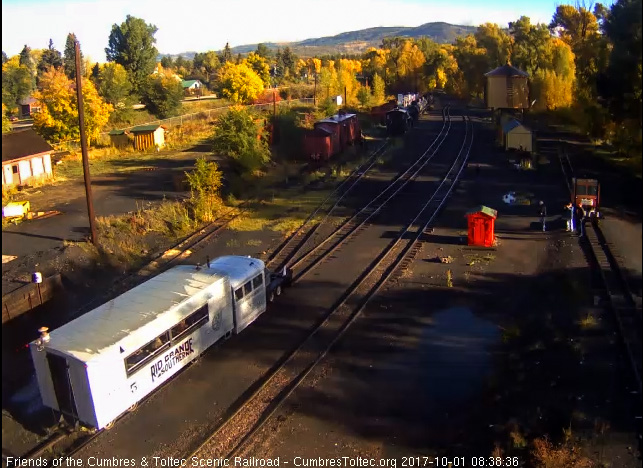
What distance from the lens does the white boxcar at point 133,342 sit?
826 centimetres

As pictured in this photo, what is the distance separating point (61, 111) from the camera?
115 ft

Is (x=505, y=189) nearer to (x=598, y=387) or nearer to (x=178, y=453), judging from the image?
(x=598, y=387)

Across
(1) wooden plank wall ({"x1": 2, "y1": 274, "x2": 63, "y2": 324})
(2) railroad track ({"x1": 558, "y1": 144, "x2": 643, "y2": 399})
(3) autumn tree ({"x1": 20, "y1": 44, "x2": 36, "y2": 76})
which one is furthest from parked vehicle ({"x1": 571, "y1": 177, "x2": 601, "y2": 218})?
(3) autumn tree ({"x1": 20, "y1": 44, "x2": 36, "y2": 76})

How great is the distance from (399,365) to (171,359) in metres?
4.06

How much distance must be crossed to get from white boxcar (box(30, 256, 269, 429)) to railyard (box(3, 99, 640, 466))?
1.89 feet

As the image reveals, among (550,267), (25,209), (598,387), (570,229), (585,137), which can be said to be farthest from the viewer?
(585,137)

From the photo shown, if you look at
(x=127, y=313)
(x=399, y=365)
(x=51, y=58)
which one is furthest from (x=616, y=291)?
(x=51, y=58)

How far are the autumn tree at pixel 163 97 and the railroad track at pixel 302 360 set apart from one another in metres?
40.1

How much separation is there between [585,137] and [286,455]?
125ft

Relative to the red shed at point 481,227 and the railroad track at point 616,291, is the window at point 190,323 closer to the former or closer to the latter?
the railroad track at point 616,291

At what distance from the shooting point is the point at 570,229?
18.7m

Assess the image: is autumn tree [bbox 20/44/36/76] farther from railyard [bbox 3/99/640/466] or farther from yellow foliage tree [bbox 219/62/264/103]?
railyard [bbox 3/99/640/466]

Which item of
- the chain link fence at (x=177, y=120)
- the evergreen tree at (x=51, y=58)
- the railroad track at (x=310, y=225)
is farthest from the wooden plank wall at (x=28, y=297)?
the evergreen tree at (x=51, y=58)

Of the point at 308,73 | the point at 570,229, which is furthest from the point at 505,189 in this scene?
the point at 308,73
